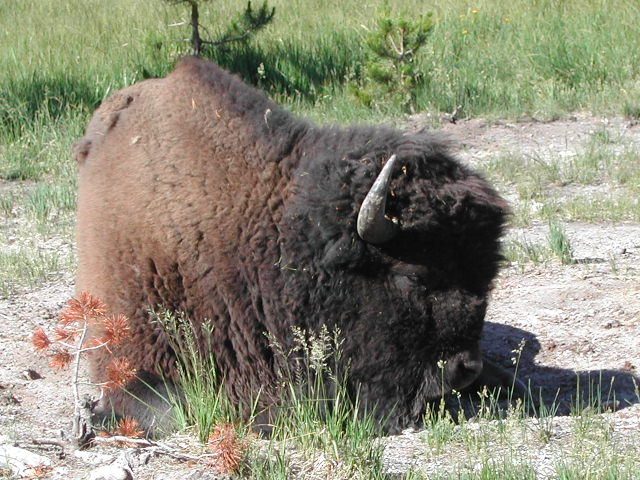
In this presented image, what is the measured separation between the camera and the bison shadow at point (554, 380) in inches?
157

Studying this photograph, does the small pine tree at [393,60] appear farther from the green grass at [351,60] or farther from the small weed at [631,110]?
the small weed at [631,110]

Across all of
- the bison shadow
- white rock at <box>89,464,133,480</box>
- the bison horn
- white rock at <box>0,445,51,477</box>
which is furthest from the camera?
the bison shadow

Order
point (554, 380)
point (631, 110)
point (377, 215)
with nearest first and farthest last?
1. point (377, 215)
2. point (554, 380)
3. point (631, 110)

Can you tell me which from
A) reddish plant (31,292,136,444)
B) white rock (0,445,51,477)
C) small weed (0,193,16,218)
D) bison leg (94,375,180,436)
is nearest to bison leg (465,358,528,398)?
bison leg (94,375,180,436)

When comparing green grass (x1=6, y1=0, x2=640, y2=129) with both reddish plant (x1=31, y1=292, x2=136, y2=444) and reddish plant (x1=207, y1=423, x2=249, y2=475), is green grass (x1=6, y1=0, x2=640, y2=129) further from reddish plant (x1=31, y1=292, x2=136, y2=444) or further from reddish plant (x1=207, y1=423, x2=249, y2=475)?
reddish plant (x1=207, y1=423, x2=249, y2=475)

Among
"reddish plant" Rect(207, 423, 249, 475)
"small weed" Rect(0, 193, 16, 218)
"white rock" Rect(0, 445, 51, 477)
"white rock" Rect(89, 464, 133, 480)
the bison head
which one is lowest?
"small weed" Rect(0, 193, 16, 218)

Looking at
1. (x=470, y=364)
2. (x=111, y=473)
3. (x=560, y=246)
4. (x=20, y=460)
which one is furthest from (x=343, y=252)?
(x=560, y=246)

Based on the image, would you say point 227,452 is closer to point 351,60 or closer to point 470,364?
point 470,364

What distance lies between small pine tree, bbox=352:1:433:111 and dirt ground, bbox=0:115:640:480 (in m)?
3.88

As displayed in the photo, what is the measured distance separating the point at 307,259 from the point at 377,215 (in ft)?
1.21

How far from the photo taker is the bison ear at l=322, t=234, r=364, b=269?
3.59 meters

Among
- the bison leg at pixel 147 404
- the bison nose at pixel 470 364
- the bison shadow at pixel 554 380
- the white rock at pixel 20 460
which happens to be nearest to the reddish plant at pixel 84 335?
the bison leg at pixel 147 404

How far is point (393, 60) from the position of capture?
10227mm

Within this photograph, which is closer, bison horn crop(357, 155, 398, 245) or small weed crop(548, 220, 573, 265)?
bison horn crop(357, 155, 398, 245)
